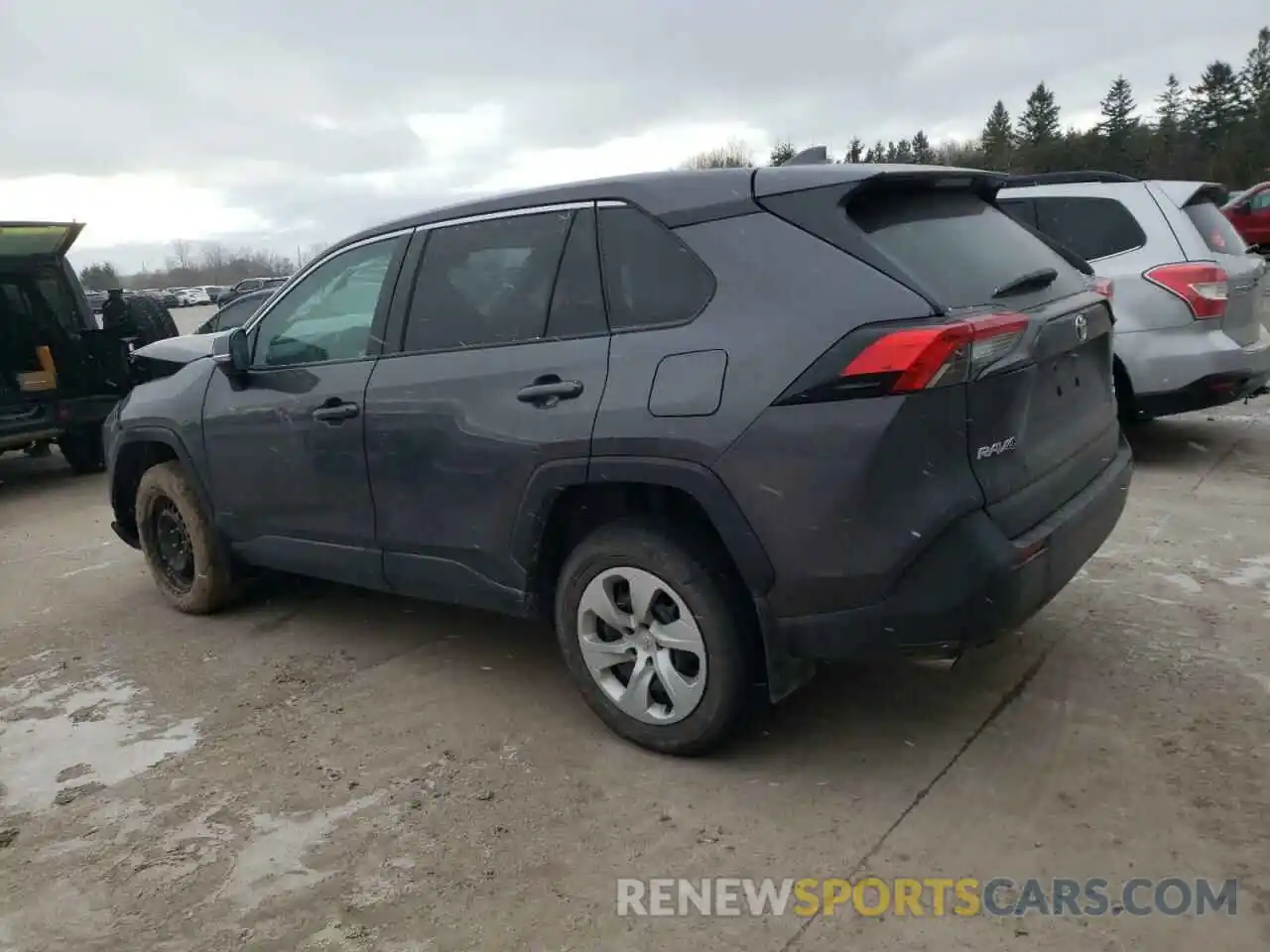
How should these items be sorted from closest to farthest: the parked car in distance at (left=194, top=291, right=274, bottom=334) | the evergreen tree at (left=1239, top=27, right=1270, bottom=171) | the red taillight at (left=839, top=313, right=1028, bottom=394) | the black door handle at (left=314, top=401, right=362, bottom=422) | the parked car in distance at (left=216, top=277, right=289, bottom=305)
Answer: the red taillight at (left=839, top=313, right=1028, bottom=394) < the black door handle at (left=314, top=401, right=362, bottom=422) < the parked car in distance at (left=194, top=291, right=274, bottom=334) < the parked car in distance at (left=216, top=277, right=289, bottom=305) < the evergreen tree at (left=1239, top=27, right=1270, bottom=171)

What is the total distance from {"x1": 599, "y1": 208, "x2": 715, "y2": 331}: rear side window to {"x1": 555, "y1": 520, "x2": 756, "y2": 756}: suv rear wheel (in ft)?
2.16

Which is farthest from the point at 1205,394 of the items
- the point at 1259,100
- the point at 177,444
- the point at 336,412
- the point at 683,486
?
the point at 1259,100

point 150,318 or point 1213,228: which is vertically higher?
point 150,318

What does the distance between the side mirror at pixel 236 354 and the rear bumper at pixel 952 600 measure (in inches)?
108

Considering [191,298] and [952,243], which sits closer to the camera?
[952,243]

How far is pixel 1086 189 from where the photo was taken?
21.9 feet

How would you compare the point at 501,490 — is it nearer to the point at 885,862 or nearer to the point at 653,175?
the point at 653,175

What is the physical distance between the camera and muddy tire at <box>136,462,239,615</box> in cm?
485

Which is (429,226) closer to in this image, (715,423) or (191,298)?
(715,423)

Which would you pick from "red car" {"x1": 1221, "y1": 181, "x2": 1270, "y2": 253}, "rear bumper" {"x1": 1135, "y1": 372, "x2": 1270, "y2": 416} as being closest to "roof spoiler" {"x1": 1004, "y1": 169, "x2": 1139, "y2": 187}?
"rear bumper" {"x1": 1135, "y1": 372, "x2": 1270, "y2": 416}

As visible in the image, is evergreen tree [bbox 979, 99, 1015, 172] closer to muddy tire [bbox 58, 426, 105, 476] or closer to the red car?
the red car

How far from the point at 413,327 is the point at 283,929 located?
2.10m

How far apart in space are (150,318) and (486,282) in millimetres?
7452

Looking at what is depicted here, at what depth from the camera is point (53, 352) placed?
8.88m
